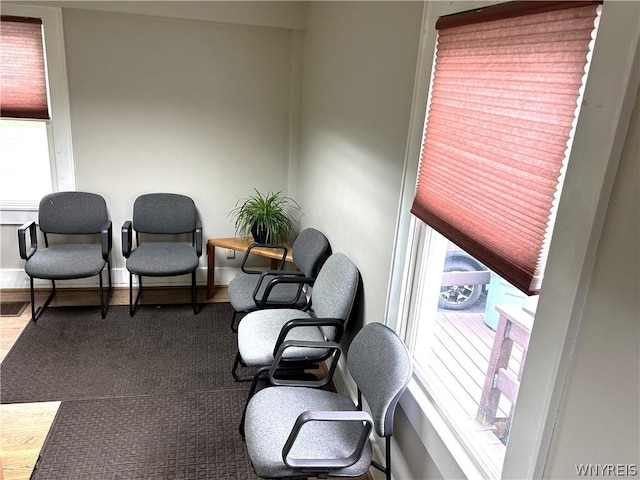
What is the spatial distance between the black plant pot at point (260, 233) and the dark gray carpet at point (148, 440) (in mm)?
1348

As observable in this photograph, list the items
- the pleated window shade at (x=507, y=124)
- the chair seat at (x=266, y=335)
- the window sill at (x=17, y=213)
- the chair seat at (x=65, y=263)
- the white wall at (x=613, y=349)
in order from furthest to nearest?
the window sill at (x=17, y=213), the chair seat at (x=65, y=263), the chair seat at (x=266, y=335), the pleated window shade at (x=507, y=124), the white wall at (x=613, y=349)

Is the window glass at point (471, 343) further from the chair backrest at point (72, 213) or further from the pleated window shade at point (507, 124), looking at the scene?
the chair backrest at point (72, 213)

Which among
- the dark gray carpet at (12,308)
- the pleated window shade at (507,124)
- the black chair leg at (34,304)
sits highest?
the pleated window shade at (507,124)

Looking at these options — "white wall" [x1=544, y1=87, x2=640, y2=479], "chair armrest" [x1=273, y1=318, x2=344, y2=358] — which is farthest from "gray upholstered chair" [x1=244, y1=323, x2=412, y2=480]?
"white wall" [x1=544, y1=87, x2=640, y2=479]

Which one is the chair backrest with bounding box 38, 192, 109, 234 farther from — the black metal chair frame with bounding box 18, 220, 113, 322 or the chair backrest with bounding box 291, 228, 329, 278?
the chair backrest with bounding box 291, 228, 329, 278

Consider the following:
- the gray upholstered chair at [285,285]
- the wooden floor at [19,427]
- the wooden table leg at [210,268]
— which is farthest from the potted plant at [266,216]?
the wooden floor at [19,427]

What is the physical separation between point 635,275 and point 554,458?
1.59ft

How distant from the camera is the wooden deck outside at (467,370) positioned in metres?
1.50

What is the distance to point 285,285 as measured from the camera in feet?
10.5

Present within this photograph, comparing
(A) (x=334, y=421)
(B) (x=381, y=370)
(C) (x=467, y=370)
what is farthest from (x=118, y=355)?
(C) (x=467, y=370)

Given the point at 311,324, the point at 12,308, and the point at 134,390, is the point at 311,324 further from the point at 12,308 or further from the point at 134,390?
the point at 12,308

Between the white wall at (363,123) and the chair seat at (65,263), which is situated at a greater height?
the white wall at (363,123)

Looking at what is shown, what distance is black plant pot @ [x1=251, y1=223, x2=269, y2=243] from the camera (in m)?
3.71

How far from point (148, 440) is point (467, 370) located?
5.37 ft
